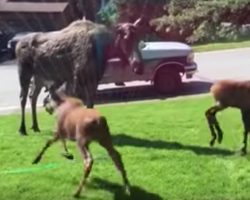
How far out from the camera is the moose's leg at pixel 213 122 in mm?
9156

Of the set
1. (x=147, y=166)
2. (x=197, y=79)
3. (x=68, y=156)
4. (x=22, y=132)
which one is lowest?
(x=197, y=79)

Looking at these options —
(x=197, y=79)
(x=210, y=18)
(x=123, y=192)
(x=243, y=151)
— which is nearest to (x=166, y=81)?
(x=197, y=79)

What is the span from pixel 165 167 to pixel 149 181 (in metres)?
0.49

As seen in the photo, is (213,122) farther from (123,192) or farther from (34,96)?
(34,96)

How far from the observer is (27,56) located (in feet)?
37.9

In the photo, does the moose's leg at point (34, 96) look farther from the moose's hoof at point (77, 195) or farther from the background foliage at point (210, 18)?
the moose's hoof at point (77, 195)

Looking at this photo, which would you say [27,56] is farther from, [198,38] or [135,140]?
[198,38]

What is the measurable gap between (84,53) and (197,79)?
9.06 meters

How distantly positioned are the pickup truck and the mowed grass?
5.32 metres

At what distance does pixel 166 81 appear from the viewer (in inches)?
675

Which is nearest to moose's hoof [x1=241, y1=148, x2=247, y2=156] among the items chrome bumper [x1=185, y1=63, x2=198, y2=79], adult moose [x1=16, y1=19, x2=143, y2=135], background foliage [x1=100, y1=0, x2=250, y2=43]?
background foliage [x1=100, y1=0, x2=250, y2=43]

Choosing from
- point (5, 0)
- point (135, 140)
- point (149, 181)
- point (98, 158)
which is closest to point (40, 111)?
point (5, 0)

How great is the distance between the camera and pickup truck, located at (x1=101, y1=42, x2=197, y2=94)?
17.0 meters

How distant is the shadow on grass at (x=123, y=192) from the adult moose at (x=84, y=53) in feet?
8.19
